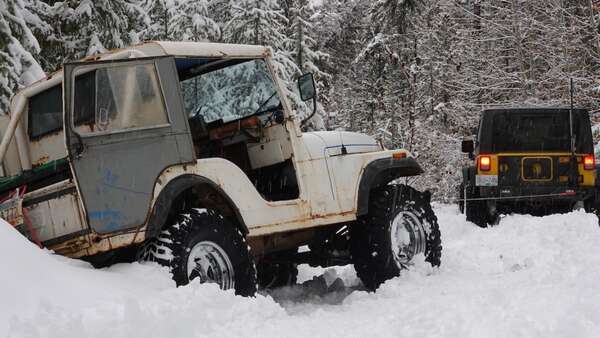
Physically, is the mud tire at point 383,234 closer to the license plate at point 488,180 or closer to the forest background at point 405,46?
the license plate at point 488,180

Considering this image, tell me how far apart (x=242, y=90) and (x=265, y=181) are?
93 cm

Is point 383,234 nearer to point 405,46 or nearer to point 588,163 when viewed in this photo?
A: point 588,163

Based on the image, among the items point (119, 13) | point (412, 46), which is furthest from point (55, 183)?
point (412, 46)

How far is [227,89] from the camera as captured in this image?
22.6 feet

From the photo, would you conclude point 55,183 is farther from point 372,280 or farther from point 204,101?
point 372,280

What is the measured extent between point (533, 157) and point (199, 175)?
7.87m

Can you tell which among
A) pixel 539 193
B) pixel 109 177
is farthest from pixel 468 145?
pixel 109 177

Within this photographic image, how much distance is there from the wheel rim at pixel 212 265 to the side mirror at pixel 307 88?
172 cm

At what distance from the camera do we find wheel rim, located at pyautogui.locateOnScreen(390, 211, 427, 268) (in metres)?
7.48

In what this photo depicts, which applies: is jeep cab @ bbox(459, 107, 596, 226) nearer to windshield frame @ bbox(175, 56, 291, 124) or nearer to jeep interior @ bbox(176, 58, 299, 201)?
jeep interior @ bbox(176, 58, 299, 201)

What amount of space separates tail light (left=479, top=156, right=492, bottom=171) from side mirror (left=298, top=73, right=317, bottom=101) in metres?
6.20

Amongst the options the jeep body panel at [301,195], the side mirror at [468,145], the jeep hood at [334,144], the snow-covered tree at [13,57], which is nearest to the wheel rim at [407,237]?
the jeep body panel at [301,195]

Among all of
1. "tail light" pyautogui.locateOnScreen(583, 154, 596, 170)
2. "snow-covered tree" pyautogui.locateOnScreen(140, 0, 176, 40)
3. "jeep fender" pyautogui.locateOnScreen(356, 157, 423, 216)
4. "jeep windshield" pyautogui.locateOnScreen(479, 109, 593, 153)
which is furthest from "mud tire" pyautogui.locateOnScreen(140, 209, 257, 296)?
"snow-covered tree" pyautogui.locateOnScreen(140, 0, 176, 40)

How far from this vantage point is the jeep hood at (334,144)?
6.80 meters
